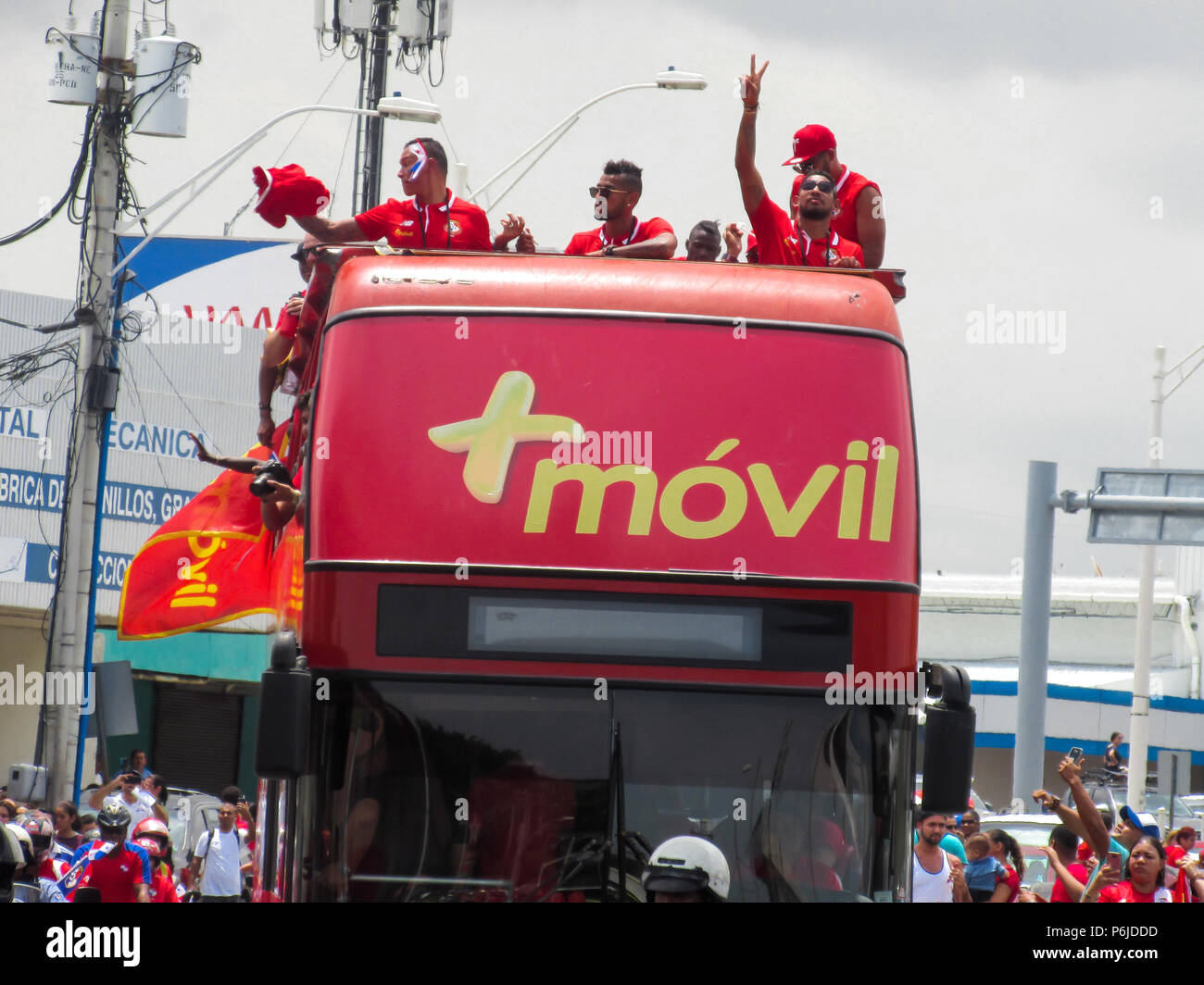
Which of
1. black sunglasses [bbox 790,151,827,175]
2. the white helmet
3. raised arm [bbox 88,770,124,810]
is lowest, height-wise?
raised arm [bbox 88,770,124,810]

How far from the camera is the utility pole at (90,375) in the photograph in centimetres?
1658

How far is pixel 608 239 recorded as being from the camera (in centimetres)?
887

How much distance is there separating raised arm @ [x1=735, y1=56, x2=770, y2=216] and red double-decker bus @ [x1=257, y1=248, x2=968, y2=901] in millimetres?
1693

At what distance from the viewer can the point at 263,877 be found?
300 inches

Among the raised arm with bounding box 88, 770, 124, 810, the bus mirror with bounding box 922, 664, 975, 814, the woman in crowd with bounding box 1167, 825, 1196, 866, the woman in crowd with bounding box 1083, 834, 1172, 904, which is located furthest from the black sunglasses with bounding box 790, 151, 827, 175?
the raised arm with bounding box 88, 770, 124, 810

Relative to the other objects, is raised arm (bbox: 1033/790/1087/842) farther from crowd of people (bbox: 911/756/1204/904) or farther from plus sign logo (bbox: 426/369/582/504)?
plus sign logo (bbox: 426/369/582/504)

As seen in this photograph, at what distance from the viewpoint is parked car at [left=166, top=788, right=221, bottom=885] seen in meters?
18.6

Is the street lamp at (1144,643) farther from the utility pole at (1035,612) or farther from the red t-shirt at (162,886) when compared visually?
the red t-shirt at (162,886)

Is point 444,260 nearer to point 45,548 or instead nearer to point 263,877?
point 263,877

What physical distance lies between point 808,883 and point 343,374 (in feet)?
8.28

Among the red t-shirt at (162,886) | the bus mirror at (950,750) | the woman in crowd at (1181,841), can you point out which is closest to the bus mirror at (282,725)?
the bus mirror at (950,750)

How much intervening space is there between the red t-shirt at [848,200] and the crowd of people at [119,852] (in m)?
4.46

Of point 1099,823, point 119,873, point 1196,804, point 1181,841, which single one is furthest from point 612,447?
point 1196,804
